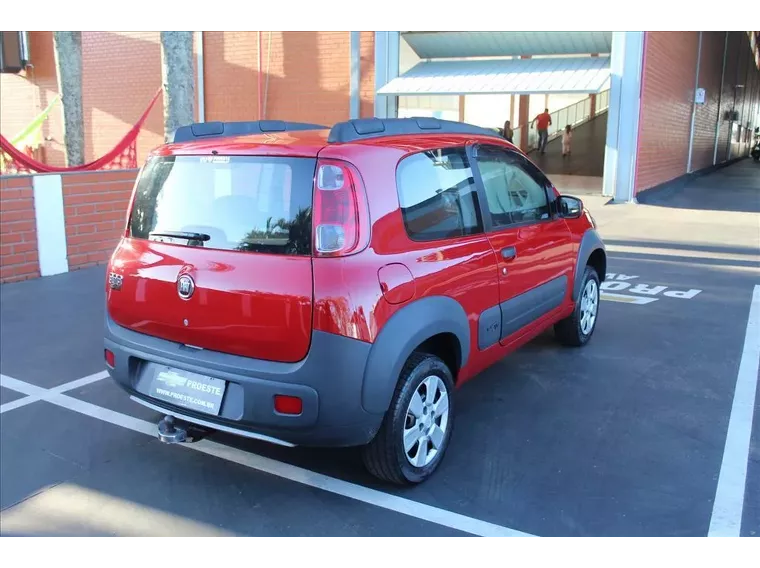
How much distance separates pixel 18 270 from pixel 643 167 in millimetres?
13673

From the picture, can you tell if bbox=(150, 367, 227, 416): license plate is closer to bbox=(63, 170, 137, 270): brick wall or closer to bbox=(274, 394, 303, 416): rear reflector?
bbox=(274, 394, 303, 416): rear reflector

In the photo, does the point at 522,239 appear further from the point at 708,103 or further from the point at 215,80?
the point at 708,103

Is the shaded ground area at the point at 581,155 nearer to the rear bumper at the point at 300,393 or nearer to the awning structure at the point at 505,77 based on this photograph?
the awning structure at the point at 505,77

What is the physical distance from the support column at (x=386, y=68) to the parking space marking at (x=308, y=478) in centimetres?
1301

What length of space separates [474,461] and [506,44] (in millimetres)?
14383

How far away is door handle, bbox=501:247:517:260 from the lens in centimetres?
404

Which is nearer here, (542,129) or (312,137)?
(312,137)

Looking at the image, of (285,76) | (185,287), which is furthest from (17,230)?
(285,76)

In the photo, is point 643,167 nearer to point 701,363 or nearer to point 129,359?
point 701,363

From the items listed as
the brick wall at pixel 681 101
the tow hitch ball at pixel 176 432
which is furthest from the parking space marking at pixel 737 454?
the brick wall at pixel 681 101

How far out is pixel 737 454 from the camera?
149 inches

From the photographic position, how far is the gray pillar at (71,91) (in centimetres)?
1241

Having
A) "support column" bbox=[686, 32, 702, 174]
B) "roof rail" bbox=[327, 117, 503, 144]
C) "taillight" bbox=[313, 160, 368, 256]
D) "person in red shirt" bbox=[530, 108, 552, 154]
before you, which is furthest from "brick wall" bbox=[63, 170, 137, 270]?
"person in red shirt" bbox=[530, 108, 552, 154]

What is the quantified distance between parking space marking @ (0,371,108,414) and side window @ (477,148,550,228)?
3.05 metres
